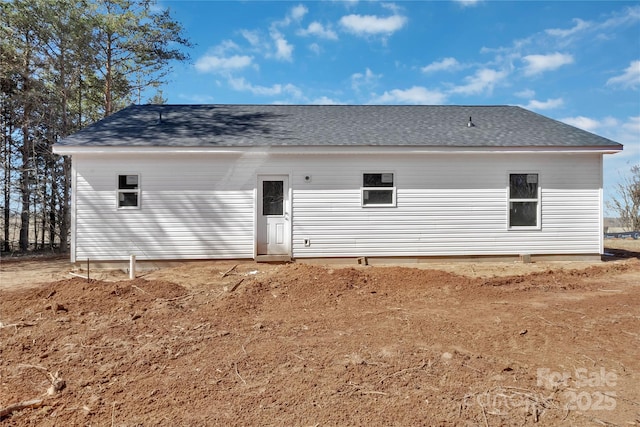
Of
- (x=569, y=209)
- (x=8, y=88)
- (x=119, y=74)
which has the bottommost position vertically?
(x=569, y=209)

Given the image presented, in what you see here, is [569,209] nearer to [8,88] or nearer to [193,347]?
[193,347]

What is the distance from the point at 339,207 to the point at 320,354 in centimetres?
578

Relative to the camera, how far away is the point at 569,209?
9.41 meters

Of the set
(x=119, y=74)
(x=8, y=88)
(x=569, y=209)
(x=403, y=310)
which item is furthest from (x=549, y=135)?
(x=8, y=88)

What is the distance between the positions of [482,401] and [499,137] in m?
8.38

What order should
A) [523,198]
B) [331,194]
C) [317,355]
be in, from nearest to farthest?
[317,355] < [331,194] < [523,198]

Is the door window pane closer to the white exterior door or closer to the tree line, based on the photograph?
the white exterior door

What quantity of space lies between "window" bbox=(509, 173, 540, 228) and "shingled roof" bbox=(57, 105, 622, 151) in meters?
0.91

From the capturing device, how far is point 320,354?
3.61 metres

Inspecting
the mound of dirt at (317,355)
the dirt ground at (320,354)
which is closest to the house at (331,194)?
the dirt ground at (320,354)

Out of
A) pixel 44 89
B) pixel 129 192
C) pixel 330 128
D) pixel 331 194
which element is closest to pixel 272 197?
pixel 331 194

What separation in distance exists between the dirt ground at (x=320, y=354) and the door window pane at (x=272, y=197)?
2.83 metres

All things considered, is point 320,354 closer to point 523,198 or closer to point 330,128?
point 330,128

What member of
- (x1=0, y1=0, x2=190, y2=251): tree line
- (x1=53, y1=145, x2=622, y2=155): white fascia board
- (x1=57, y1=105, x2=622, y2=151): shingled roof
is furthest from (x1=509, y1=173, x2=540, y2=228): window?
(x1=0, y1=0, x2=190, y2=251): tree line
